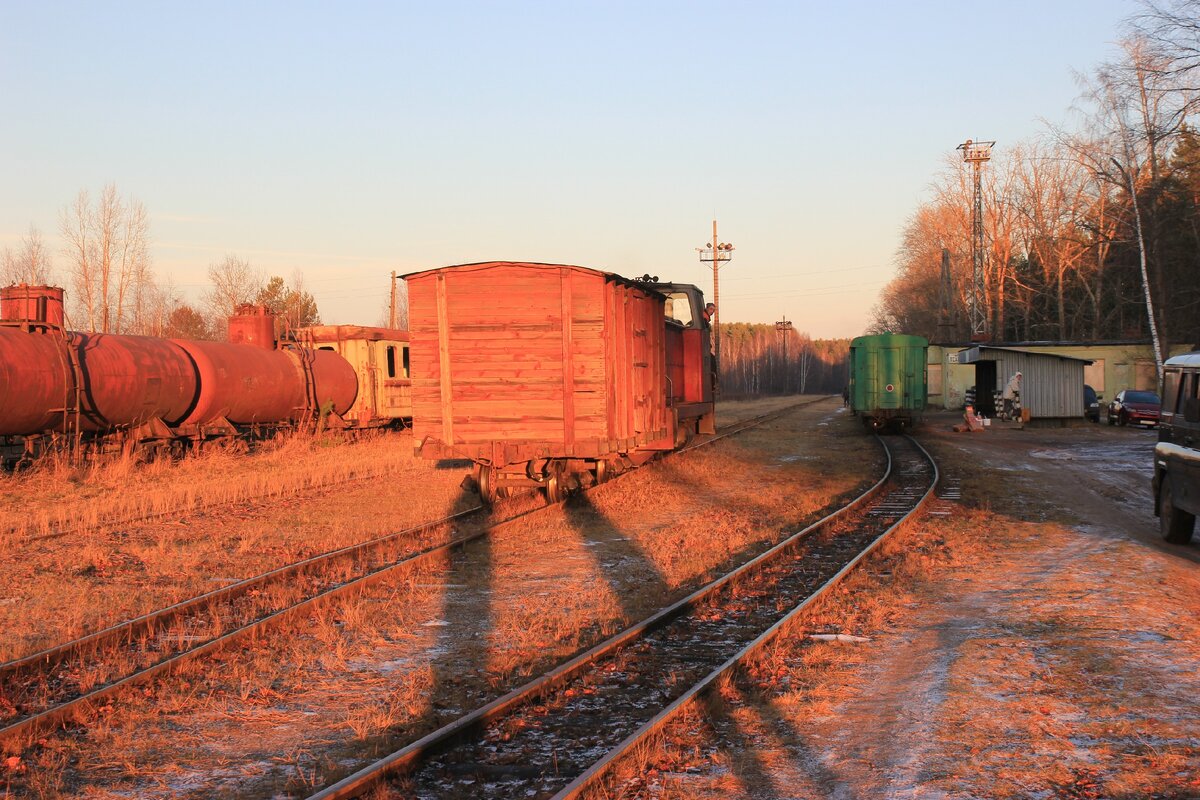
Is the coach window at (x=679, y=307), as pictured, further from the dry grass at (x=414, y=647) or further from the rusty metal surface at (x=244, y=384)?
the rusty metal surface at (x=244, y=384)

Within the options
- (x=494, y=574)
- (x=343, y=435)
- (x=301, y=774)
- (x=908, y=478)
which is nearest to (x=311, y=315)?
(x=343, y=435)

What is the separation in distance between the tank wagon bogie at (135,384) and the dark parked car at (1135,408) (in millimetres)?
27231

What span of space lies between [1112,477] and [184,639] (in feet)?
57.9

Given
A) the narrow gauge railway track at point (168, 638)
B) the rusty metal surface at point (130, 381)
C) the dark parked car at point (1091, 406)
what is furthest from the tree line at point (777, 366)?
the narrow gauge railway track at point (168, 638)

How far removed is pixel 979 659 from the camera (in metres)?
6.88

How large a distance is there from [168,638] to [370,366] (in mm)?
21161

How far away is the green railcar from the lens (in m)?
30.8

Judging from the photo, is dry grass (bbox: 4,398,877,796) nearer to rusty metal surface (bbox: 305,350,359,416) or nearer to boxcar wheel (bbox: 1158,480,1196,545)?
boxcar wheel (bbox: 1158,480,1196,545)

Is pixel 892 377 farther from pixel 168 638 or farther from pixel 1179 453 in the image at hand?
pixel 168 638

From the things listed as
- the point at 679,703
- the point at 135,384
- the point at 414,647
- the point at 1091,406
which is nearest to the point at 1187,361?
the point at 679,703

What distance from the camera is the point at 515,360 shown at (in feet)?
43.2

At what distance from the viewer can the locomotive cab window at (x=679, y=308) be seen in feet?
64.0

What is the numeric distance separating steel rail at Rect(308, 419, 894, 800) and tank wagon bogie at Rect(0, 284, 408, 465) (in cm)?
1239

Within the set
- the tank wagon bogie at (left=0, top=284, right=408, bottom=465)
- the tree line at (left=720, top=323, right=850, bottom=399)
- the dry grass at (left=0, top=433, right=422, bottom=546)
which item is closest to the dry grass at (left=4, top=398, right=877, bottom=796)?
the dry grass at (left=0, top=433, right=422, bottom=546)
